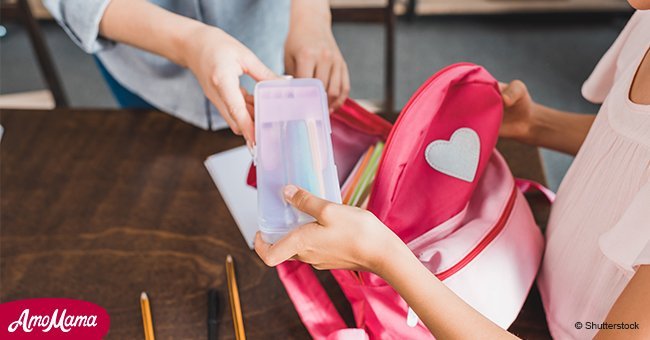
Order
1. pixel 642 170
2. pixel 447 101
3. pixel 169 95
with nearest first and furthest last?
pixel 642 170, pixel 447 101, pixel 169 95

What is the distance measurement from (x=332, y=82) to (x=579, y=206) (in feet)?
1.10

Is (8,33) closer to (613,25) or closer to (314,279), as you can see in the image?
(314,279)

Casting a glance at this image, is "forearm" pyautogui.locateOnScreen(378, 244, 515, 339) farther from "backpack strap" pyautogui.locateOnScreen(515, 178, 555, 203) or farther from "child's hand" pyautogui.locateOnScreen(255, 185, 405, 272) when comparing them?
"backpack strap" pyautogui.locateOnScreen(515, 178, 555, 203)

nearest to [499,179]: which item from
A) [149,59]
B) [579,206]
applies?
[579,206]

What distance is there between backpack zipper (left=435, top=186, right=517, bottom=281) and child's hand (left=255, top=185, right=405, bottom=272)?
70mm

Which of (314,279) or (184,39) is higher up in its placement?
(184,39)

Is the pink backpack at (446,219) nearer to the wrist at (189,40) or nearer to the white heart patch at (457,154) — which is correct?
the white heart patch at (457,154)

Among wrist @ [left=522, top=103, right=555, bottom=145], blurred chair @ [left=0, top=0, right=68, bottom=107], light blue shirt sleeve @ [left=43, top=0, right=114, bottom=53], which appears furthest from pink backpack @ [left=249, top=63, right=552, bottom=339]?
blurred chair @ [left=0, top=0, right=68, bottom=107]

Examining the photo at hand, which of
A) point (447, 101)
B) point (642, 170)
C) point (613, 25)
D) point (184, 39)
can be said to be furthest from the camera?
point (613, 25)

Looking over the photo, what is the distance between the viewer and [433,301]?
1.60 ft

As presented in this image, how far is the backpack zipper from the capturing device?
0.53 m

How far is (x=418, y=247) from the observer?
0.57 metres

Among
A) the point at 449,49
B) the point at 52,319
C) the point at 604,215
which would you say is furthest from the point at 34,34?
the point at 449,49

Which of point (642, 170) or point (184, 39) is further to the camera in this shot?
point (184, 39)
